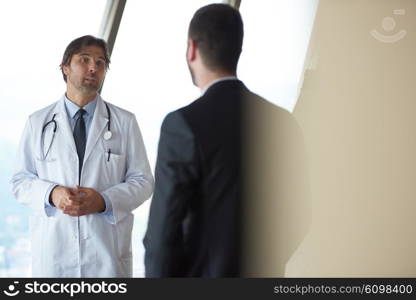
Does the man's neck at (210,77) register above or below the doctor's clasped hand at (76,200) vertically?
above

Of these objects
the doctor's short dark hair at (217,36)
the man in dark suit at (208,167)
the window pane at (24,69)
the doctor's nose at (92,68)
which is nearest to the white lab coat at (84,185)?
the doctor's nose at (92,68)

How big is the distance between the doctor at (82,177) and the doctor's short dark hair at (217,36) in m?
0.68

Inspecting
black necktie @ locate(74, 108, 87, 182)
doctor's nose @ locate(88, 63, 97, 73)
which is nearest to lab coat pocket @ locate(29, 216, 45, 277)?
black necktie @ locate(74, 108, 87, 182)

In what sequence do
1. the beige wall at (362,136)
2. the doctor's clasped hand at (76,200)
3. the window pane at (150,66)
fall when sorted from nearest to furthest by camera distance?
the doctor's clasped hand at (76,200)
the beige wall at (362,136)
the window pane at (150,66)

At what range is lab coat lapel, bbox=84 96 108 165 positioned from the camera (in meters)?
2.06

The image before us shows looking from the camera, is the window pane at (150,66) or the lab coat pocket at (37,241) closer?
the lab coat pocket at (37,241)

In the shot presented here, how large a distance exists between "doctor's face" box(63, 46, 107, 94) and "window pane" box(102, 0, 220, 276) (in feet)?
1.80

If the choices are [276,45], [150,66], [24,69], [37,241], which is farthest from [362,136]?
[24,69]

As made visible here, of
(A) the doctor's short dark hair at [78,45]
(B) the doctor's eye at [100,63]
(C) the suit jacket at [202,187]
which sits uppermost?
(A) the doctor's short dark hair at [78,45]

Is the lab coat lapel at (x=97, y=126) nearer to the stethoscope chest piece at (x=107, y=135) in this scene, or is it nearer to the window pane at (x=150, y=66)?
the stethoscope chest piece at (x=107, y=135)

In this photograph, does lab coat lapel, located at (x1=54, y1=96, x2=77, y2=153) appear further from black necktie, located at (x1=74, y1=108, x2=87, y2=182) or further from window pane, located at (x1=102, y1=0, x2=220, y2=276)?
window pane, located at (x1=102, y1=0, x2=220, y2=276)

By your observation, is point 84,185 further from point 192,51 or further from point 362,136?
point 362,136

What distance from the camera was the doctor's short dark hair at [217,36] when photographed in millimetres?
1534

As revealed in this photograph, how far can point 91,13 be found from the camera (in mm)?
2598
